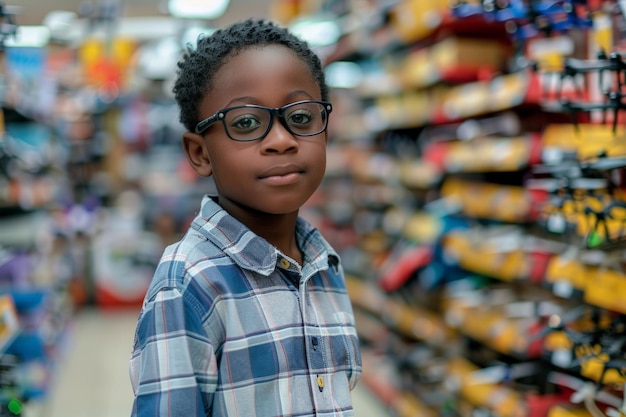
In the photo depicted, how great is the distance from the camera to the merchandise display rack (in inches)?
75.0

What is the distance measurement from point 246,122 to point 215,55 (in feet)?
0.46

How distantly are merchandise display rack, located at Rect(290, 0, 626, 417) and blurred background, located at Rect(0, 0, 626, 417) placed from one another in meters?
0.01

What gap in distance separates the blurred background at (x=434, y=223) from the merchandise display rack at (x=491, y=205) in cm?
1

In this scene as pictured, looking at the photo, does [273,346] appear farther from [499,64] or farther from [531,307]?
[499,64]

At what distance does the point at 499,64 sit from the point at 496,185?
2.22 feet

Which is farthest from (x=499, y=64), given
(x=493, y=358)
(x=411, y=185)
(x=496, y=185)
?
(x=493, y=358)

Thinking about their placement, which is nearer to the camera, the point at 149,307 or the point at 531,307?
the point at 149,307

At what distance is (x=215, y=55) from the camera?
1.24 metres

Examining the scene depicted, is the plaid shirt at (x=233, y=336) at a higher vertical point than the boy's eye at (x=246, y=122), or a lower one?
lower

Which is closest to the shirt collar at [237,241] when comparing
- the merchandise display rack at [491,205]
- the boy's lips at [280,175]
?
the boy's lips at [280,175]

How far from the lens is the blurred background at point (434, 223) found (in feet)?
6.46

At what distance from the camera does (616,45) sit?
2018 mm

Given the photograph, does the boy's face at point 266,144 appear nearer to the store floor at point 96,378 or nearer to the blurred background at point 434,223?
the blurred background at point 434,223

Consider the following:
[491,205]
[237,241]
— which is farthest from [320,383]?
[491,205]
